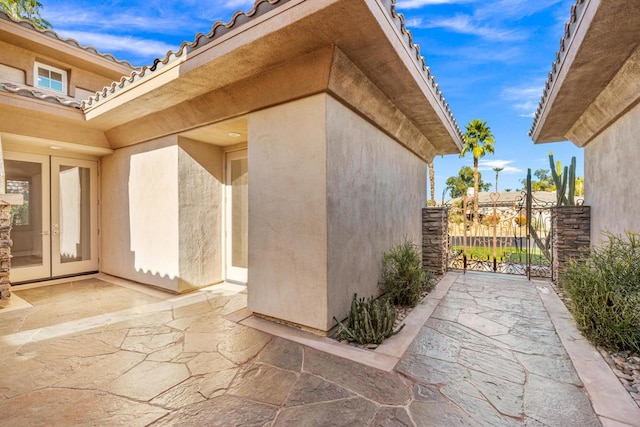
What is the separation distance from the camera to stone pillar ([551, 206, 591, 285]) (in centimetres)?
759

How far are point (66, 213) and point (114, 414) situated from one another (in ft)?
26.8

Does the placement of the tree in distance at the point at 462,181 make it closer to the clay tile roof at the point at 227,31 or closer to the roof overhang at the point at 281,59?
the clay tile roof at the point at 227,31

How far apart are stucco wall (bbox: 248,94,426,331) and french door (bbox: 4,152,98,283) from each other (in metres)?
6.86

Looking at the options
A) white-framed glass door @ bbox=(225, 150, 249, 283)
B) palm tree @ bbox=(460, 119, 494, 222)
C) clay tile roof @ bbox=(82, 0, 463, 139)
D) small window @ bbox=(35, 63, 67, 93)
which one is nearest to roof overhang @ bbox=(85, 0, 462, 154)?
clay tile roof @ bbox=(82, 0, 463, 139)

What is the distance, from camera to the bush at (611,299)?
4043 millimetres

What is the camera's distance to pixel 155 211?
24.0 ft

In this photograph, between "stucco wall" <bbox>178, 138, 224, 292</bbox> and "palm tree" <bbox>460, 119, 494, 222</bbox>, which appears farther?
"palm tree" <bbox>460, 119, 494, 222</bbox>

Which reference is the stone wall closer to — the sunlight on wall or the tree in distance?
the sunlight on wall

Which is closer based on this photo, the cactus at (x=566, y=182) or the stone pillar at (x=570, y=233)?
the stone pillar at (x=570, y=233)

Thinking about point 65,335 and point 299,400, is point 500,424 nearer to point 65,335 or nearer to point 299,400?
→ point 299,400

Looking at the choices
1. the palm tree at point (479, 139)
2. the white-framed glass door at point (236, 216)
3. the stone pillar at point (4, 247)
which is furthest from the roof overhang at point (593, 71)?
the palm tree at point (479, 139)

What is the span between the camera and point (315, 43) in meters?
4.05

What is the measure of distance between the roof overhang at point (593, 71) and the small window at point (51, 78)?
14761mm

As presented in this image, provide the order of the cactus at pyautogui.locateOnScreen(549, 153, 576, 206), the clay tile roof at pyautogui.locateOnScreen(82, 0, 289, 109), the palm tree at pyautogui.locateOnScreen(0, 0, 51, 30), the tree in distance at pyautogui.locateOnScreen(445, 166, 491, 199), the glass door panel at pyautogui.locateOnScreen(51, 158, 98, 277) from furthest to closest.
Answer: the tree in distance at pyautogui.locateOnScreen(445, 166, 491, 199), the palm tree at pyautogui.locateOnScreen(0, 0, 51, 30), the cactus at pyautogui.locateOnScreen(549, 153, 576, 206), the glass door panel at pyautogui.locateOnScreen(51, 158, 98, 277), the clay tile roof at pyautogui.locateOnScreen(82, 0, 289, 109)
